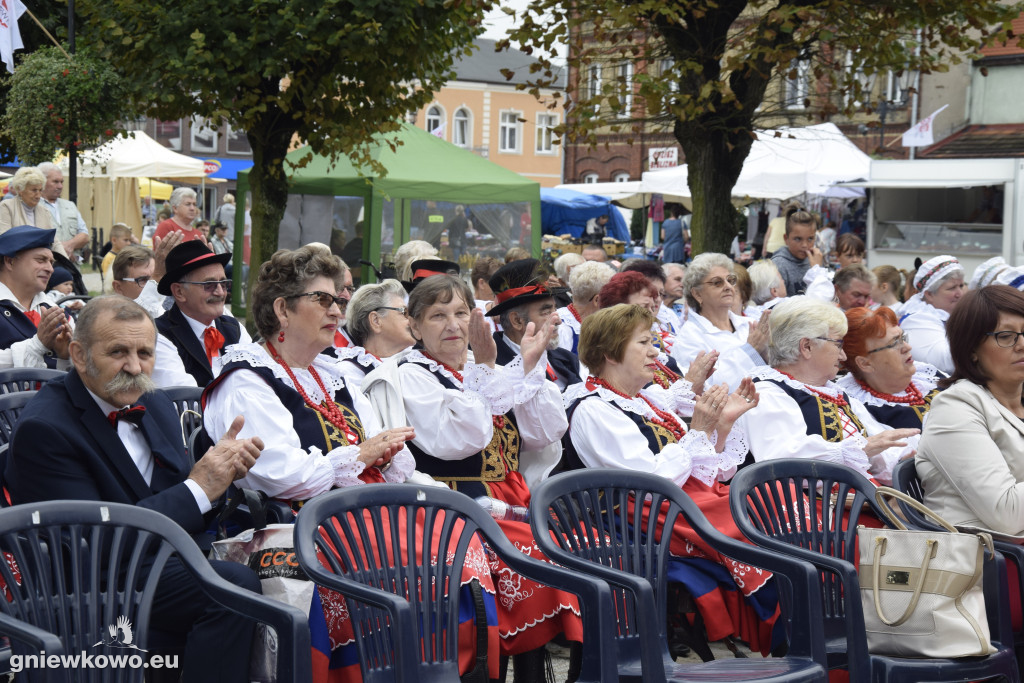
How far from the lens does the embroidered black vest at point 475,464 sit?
13.6ft

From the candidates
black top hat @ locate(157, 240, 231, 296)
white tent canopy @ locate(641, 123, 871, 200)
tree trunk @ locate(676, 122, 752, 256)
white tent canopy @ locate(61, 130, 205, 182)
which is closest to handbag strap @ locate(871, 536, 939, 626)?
black top hat @ locate(157, 240, 231, 296)

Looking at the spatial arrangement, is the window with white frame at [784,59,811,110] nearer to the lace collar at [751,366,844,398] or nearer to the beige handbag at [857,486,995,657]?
the lace collar at [751,366,844,398]

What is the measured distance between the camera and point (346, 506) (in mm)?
3062

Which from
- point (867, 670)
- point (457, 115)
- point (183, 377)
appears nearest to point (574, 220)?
point (183, 377)

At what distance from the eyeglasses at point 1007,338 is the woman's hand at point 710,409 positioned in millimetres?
954

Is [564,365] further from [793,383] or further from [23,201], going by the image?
[23,201]

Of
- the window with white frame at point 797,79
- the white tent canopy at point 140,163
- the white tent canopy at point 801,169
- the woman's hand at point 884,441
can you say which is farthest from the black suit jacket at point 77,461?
the white tent canopy at point 140,163

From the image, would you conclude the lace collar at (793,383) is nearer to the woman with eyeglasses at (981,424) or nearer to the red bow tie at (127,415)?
the woman with eyeglasses at (981,424)

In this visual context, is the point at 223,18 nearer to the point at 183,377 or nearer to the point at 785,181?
the point at 183,377

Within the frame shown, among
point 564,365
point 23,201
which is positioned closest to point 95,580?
point 564,365

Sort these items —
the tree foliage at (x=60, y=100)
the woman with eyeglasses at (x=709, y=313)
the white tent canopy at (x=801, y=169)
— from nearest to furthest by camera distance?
the woman with eyeglasses at (x=709, y=313) < the tree foliage at (x=60, y=100) < the white tent canopy at (x=801, y=169)

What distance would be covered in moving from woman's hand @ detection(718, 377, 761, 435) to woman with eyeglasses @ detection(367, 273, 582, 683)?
0.61 m

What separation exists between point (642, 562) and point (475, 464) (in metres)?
0.91

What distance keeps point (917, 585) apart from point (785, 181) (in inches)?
584
